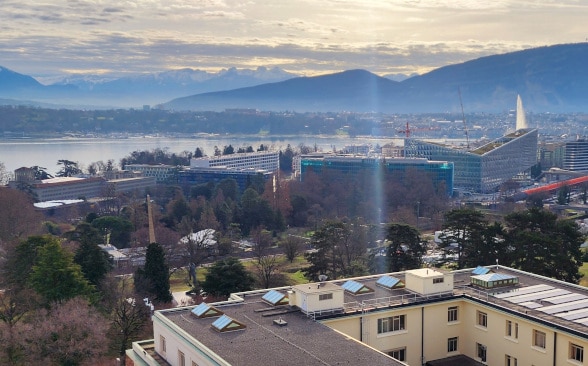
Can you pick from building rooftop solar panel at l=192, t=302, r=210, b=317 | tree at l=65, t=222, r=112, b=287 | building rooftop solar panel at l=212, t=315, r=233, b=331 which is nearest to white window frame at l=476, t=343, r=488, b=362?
building rooftop solar panel at l=212, t=315, r=233, b=331

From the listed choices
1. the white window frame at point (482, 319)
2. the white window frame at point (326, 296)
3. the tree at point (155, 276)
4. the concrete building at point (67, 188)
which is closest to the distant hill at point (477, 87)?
the concrete building at point (67, 188)

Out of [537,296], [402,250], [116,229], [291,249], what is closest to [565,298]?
[537,296]

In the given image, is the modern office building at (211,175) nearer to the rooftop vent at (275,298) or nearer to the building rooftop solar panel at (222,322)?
the rooftop vent at (275,298)

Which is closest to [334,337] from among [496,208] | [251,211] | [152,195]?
[251,211]

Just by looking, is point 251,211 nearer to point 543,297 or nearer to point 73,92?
point 543,297

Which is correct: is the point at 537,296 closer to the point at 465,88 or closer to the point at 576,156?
the point at 576,156
